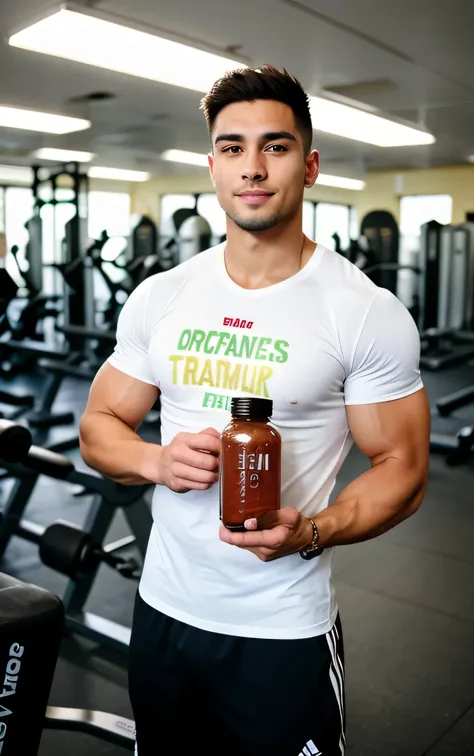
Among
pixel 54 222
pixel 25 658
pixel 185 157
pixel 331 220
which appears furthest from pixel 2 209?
pixel 25 658

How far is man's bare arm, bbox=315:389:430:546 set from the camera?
0.98 metres

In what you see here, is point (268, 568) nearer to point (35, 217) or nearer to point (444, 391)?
point (444, 391)

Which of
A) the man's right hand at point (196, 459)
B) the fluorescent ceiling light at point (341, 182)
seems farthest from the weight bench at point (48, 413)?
the man's right hand at point (196, 459)

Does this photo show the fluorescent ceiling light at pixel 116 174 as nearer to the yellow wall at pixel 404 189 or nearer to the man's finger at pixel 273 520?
the yellow wall at pixel 404 189

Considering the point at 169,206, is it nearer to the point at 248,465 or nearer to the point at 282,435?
the point at 282,435

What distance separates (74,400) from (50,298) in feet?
2.83

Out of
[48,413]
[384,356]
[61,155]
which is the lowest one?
[48,413]

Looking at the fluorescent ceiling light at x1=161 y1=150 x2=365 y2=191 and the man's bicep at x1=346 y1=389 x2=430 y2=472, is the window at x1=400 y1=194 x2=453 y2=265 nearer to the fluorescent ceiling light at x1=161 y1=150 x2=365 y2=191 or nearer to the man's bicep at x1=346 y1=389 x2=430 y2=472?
the fluorescent ceiling light at x1=161 y1=150 x2=365 y2=191

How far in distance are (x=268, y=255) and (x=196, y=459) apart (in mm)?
336

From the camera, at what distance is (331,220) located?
5.79 m

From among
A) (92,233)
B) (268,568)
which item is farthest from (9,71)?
(268,568)

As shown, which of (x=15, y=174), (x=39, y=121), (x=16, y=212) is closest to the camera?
(x=39, y=121)

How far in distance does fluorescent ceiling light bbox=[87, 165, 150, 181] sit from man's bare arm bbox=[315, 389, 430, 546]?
691cm

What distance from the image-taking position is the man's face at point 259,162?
1.00 m
